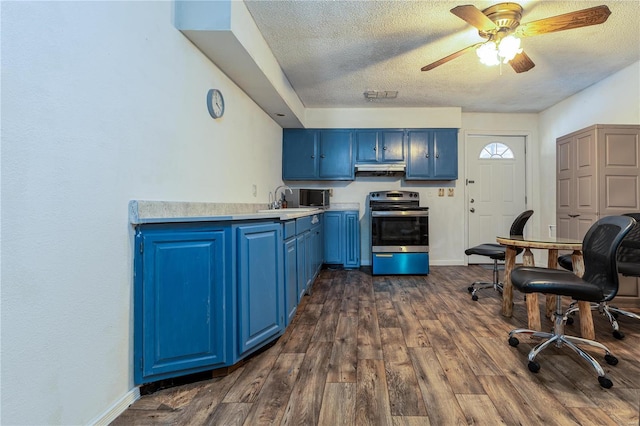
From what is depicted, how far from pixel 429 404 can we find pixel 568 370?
3.10 feet

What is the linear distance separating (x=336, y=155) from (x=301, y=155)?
0.54 metres

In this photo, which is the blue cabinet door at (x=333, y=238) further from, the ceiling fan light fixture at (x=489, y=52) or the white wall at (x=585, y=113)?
the white wall at (x=585, y=113)

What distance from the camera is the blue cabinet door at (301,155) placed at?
4395 millimetres

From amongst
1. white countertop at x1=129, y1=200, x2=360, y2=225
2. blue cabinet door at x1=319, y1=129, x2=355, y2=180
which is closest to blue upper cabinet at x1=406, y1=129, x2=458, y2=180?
blue cabinet door at x1=319, y1=129, x2=355, y2=180

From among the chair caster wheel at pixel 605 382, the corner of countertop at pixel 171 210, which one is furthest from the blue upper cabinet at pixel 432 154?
the chair caster wheel at pixel 605 382

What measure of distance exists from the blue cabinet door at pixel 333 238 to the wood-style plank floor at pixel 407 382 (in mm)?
1818

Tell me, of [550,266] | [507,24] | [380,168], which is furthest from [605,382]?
[380,168]

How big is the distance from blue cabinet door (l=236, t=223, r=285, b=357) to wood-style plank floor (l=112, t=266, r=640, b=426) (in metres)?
0.17

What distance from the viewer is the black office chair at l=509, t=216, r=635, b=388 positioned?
1.61 metres

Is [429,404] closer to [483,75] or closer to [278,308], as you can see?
[278,308]

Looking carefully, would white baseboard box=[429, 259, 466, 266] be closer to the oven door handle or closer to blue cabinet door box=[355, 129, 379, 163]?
the oven door handle

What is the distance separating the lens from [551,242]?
2109 mm

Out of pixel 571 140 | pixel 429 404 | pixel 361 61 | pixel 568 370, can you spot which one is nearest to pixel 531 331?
pixel 568 370

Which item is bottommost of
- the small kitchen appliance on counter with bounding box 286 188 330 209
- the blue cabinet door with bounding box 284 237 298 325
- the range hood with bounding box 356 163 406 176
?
the blue cabinet door with bounding box 284 237 298 325
